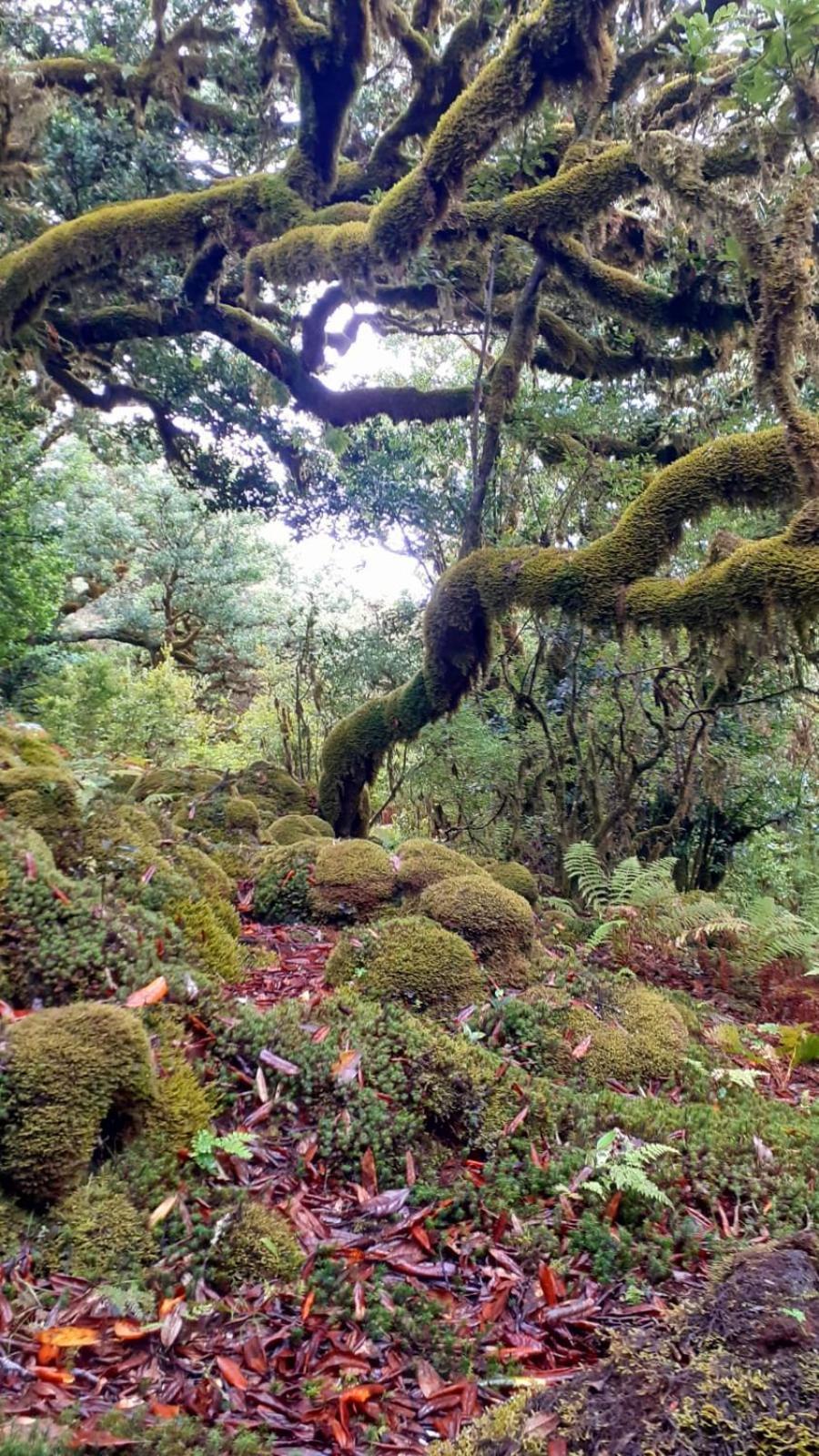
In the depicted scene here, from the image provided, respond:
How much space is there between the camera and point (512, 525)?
9.05m

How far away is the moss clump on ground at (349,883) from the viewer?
5.24m

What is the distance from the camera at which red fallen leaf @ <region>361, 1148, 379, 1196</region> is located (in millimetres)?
2828

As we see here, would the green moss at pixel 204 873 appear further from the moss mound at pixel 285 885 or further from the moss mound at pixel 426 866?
the moss mound at pixel 426 866

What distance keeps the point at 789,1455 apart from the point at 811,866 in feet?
23.6

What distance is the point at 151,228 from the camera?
27.5ft

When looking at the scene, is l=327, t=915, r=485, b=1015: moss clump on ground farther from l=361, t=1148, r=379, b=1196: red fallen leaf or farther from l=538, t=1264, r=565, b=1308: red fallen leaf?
l=538, t=1264, r=565, b=1308: red fallen leaf

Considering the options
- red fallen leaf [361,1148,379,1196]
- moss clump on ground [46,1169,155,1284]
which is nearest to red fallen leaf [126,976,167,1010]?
moss clump on ground [46,1169,155,1284]

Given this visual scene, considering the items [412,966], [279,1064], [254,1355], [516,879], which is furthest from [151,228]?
[254,1355]

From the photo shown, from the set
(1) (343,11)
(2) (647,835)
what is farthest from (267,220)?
(2) (647,835)

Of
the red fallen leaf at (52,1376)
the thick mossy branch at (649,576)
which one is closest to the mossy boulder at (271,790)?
the thick mossy branch at (649,576)

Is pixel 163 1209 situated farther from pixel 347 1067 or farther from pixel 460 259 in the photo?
pixel 460 259

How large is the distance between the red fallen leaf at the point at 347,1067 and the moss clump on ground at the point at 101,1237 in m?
0.92

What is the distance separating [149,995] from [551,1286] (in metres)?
1.75

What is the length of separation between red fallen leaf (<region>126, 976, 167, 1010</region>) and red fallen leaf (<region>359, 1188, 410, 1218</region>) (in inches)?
43.2
